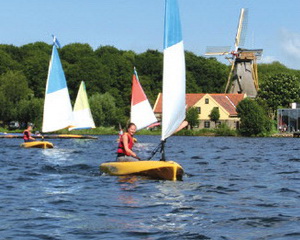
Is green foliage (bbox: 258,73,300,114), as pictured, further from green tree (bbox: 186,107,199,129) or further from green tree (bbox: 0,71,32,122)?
green tree (bbox: 0,71,32,122)

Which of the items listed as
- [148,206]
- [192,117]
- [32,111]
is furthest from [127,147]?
[192,117]

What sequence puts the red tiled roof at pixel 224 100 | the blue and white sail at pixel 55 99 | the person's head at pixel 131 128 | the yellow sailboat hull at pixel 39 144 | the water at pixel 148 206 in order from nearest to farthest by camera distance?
the water at pixel 148 206 < the person's head at pixel 131 128 < the yellow sailboat hull at pixel 39 144 < the blue and white sail at pixel 55 99 < the red tiled roof at pixel 224 100

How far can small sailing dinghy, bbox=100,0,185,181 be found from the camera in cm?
1825

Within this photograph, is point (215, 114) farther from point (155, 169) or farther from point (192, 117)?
point (155, 169)

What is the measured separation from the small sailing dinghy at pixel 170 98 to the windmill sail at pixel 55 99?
23988 millimetres

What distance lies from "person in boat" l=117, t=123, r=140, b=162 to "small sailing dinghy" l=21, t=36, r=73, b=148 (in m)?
23.1

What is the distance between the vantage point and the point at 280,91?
92.9 m

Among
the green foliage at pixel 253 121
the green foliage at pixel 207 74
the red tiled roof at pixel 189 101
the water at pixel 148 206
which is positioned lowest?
the water at pixel 148 206

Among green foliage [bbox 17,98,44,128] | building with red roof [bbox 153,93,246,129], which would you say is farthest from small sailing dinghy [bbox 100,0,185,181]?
building with red roof [bbox 153,93,246,129]

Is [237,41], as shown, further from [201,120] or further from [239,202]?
[239,202]

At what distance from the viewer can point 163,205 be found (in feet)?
46.2

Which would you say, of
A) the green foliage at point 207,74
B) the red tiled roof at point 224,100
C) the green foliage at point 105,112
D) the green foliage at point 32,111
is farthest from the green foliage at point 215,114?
the green foliage at point 207,74

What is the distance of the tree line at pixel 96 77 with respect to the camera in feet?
294

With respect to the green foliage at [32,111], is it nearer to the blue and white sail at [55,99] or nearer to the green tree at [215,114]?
the green tree at [215,114]
